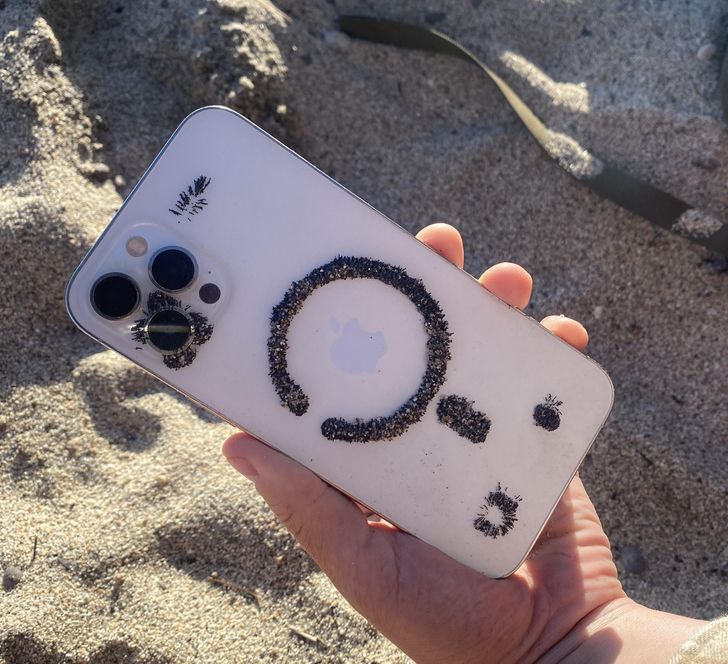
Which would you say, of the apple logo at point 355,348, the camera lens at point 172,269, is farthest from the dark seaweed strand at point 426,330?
the camera lens at point 172,269

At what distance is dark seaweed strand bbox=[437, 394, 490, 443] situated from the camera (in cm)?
158

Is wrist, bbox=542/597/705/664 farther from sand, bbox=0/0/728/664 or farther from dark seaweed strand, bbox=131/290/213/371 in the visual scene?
dark seaweed strand, bbox=131/290/213/371

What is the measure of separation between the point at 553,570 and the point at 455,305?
68cm

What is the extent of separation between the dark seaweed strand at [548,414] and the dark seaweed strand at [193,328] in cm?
77

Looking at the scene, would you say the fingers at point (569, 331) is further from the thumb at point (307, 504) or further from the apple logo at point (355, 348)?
the thumb at point (307, 504)

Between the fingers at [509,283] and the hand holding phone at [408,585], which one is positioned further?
the fingers at [509,283]

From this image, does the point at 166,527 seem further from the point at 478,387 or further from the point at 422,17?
the point at 422,17

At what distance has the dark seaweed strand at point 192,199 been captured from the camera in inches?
59.5

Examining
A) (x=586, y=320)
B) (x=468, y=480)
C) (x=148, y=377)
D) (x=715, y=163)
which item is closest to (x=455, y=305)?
(x=468, y=480)

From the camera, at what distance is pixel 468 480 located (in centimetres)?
157

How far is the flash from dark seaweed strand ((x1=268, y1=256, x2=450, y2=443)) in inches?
12.1

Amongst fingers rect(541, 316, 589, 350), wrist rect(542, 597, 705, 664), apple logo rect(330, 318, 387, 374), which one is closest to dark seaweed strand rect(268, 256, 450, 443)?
apple logo rect(330, 318, 387, 374)

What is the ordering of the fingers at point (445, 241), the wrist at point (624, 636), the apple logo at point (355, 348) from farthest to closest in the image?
the fingers at point (445, 241), the apple logo at point (355, 348), the wrist at point (624, 636)

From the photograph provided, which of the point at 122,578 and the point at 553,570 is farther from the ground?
the point at 553,570
